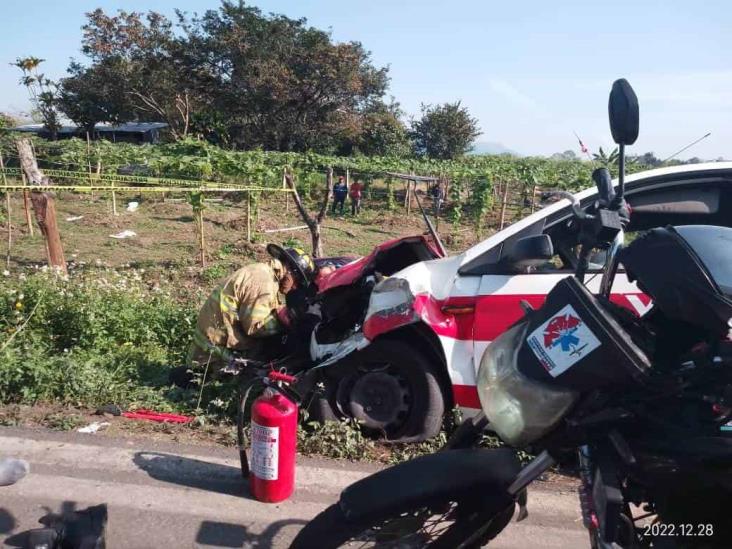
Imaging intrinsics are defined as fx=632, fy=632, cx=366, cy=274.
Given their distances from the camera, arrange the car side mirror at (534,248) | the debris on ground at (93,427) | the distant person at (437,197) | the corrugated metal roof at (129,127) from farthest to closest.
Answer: the corrugated metal roof at (129,127), the distant person at (437,197), the debris on ground at (93,427), the car side mirror at (534,248)

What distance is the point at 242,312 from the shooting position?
4980mm

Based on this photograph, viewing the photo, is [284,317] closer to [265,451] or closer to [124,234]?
[265,451]

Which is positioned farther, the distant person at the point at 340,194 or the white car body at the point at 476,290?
the distant person at the point at 340,194

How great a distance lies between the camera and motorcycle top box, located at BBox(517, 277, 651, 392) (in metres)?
1.58

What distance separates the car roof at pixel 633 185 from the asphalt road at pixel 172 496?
58.2 inches

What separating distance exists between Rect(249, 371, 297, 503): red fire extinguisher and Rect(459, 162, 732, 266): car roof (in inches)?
56.2

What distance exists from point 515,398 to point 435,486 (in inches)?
13.6

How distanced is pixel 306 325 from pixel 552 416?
11.1ft

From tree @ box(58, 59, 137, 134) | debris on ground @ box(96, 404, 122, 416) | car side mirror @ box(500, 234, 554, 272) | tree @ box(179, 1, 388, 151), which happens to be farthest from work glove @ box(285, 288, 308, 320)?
tree @ box(58, 59, 137, 134)

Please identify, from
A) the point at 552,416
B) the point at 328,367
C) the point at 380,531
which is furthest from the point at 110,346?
the point at 552,416

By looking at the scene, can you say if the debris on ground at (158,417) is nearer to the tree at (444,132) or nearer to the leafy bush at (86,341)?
the leafy bush at (86,341)

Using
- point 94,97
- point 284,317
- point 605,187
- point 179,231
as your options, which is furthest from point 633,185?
point 94,97

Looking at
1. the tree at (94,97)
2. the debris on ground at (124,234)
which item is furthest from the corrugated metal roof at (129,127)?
the debris on ground at (124,234)

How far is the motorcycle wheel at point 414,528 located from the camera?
184 cm
